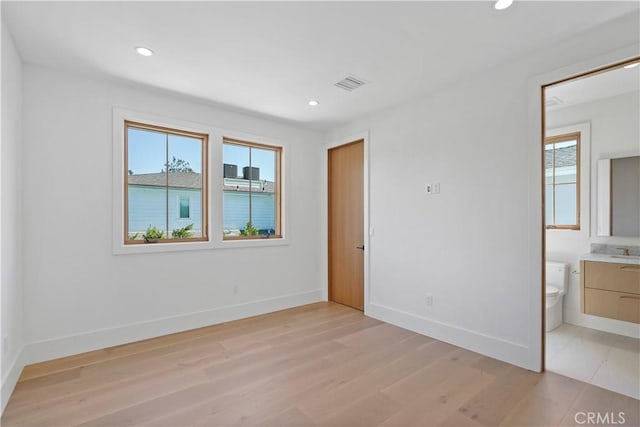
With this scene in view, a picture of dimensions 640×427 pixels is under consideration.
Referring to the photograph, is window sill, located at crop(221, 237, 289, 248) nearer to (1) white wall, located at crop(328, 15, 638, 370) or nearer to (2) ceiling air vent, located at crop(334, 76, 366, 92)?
(1) white wall, located at crop(328, 15, 638, 370)

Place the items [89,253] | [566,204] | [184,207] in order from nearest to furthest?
[89,253] < [184,207] < [566,204]

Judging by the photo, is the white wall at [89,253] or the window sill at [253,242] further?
the window sill at [253,242]

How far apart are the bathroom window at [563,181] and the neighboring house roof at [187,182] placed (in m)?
3.65

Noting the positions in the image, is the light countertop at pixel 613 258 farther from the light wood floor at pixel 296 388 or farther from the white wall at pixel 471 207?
the light wood floor at pixel 296 388

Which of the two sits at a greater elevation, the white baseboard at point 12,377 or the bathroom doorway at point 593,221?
the bathroom doorway at point 593,221

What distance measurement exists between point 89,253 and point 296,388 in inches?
91.2

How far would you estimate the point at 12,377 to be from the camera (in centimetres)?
227

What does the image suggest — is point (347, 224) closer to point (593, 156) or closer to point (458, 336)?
point (458, 336)

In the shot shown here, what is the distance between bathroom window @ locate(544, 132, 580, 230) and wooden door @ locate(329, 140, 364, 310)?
236cm

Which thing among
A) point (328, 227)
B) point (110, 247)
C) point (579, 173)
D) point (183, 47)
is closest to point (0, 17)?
point (183, 47)

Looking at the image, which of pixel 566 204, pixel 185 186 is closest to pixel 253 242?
pixel 185 186

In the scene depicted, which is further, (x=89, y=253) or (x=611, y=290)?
(x=611, y=290)

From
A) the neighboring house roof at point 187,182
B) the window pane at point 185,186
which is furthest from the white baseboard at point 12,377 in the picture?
the neighboring house roof at point 187,182

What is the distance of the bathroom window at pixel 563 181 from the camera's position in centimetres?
368
